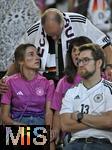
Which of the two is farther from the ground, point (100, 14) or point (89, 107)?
point (100, 14)

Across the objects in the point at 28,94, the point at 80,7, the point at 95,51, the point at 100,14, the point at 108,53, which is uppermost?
the point at 80,7

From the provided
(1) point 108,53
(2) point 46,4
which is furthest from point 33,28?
(2) point 46,4

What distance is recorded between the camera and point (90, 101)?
5.55 meters

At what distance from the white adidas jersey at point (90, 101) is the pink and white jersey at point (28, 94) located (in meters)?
0.63

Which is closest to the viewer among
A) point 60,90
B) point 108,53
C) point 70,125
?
point 70,125

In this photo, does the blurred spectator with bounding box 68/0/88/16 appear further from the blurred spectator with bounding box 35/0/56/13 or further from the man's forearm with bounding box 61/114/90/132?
the man's forearm with bounding box 61/114/90/132

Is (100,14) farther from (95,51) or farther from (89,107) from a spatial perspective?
(89,107)

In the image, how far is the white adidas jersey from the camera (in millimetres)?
5480

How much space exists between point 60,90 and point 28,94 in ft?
1.13

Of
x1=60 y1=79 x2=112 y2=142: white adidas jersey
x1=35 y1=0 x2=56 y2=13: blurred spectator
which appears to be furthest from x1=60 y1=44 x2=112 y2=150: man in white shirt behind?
x1=35 y1=0 x2=56 y2=13: blurred spectator

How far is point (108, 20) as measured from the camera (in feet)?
30.2

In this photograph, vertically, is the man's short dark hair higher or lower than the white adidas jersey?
higher

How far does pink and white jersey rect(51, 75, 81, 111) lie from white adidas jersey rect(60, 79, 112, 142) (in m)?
0.45

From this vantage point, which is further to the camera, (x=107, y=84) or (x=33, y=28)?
(x=33, y=28)
